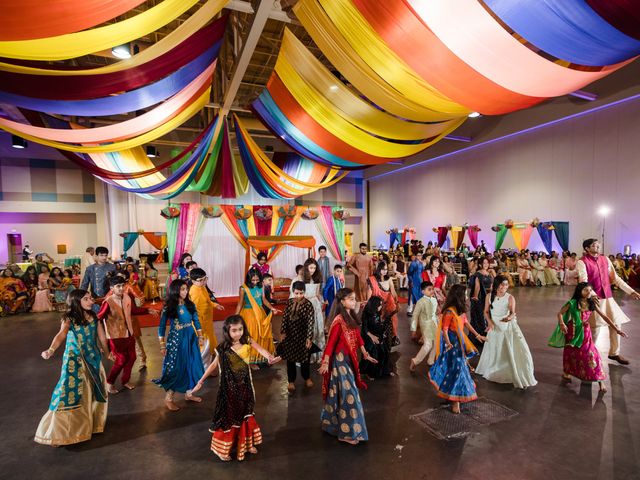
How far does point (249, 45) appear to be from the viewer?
4754 millimetres

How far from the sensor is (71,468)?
240 cm

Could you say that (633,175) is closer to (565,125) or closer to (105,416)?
(565,125)

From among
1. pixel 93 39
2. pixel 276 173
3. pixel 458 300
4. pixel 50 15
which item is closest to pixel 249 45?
pixel 93 39

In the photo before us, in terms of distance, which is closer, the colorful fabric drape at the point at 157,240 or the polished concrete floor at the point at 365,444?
the polished concrete floor at the point at 365,444

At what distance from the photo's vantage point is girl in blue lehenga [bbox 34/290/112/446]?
2619 millimetres

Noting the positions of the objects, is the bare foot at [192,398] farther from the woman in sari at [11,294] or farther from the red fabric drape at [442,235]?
the red fabric drape at [442,235]

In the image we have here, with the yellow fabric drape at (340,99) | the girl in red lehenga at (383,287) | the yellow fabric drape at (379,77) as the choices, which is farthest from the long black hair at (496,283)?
the yellow fabric drape at (340,99)

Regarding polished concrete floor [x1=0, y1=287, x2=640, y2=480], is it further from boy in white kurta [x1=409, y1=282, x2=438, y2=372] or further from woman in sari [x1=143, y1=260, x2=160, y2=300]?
woman in sari [x1=143, y1=260, x2=160, y2=300]

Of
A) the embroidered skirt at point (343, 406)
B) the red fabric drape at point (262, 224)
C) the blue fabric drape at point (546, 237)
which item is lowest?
the embroidered skirt at point (343, 406)

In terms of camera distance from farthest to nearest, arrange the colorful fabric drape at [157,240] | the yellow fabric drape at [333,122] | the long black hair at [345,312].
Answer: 1. the colorful fabric drape at [157,240]
2. the yellow fabric drape at [333,122]
3. the long black hair at [345,312]

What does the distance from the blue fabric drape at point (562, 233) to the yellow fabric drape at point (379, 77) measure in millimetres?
8843

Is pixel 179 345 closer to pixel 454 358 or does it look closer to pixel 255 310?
pixel 255 310

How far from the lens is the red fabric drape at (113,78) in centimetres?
333

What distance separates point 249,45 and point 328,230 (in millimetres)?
5283
